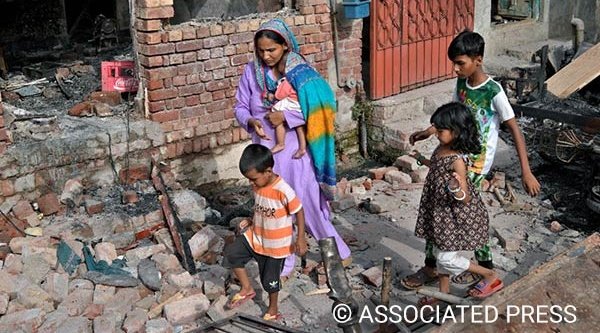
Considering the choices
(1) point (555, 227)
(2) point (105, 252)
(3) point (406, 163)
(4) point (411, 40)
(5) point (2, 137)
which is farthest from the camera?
(4) point (411, 40)

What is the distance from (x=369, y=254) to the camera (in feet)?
17.4

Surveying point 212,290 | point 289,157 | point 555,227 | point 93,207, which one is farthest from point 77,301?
point 555,227

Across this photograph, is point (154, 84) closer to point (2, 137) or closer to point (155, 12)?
point (155, 12)

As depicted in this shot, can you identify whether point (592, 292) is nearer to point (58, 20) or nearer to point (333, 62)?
point (333, 62)

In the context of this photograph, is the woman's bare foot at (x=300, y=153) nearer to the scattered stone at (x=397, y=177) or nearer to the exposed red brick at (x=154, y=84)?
the exposed red brick at (x=154, y=84)

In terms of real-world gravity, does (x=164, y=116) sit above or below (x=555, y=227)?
above


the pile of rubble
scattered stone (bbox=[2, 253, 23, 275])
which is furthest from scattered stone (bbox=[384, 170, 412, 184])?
scattered stone (bbox=[2, 253, 23, 275])

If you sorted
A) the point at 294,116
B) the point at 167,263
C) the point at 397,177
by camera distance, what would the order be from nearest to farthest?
the point at 294,116, the point at 167,263, the point at 397,177

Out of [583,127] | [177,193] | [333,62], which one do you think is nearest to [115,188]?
[177,193]

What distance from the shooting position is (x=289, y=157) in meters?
4.58

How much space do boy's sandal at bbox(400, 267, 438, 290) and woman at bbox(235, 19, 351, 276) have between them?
0.57 meters

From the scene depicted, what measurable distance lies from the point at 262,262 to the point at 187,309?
0.55 meters

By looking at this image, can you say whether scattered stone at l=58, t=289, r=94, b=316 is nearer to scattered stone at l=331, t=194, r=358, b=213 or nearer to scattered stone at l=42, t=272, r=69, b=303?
scattered stone at l=42, t=272, r=69, b=303

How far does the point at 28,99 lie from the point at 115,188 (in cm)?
154
